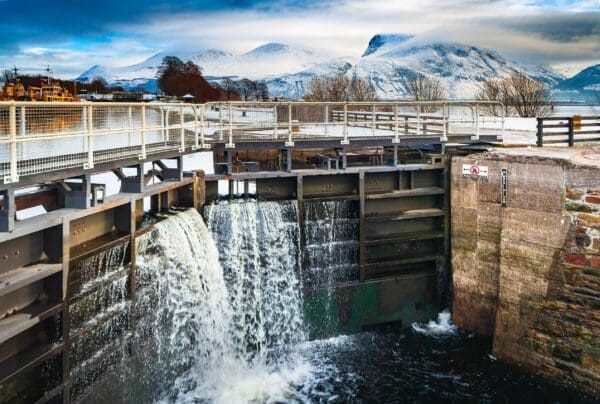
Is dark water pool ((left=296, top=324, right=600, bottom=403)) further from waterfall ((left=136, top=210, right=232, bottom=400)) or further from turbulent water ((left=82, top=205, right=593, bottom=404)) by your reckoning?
waterfall ((left=136, top=210, right=232, bottom=400))

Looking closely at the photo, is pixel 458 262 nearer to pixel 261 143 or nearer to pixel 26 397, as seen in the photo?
pixel 261 143

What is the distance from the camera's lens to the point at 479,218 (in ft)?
45.1

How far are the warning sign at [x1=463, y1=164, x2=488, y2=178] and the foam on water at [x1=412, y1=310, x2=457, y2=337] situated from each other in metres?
3.59

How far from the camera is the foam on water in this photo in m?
14.1

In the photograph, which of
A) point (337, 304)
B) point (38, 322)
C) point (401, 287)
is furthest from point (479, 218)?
point (38, 322)

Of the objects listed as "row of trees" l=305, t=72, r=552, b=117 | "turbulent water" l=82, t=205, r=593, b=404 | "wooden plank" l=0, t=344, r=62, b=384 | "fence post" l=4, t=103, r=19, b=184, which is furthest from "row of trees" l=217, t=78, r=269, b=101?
"fence post" l=4, t=103, r=19, b=184

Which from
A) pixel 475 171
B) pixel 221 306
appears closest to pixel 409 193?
pixel 475 171

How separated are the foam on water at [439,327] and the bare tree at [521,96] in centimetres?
2597

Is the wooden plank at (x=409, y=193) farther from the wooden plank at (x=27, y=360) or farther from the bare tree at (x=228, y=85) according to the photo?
the bare tree at (x=228, y=85)

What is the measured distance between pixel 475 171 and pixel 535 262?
2595 mm

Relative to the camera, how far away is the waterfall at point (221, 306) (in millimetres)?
10719

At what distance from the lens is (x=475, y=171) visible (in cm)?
1376

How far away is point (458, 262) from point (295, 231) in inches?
163

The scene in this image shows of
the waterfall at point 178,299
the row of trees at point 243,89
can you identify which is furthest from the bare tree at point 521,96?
the row of trees at point 243,89
